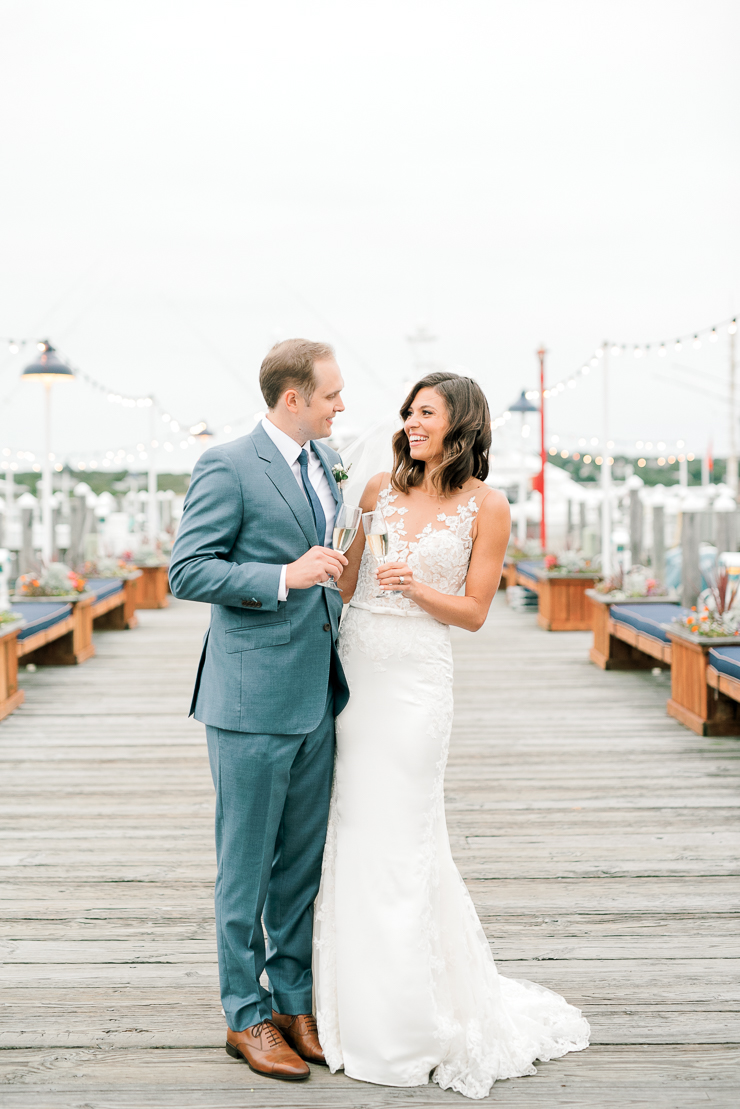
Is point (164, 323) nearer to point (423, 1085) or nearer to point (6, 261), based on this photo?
point (6, 261)

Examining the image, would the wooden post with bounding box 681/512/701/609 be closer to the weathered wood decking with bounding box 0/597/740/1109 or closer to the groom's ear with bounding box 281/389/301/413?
the weathered wood decking with bounding box 0/597/740/1109

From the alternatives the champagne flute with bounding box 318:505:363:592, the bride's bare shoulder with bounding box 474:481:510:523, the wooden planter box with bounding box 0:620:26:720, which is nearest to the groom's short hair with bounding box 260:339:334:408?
the champagne flute with bounding box 318:505:363:592

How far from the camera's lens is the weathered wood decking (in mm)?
2357

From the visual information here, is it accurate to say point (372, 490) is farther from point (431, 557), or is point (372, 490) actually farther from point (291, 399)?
point (291, 399)

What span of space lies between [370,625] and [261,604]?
39cm

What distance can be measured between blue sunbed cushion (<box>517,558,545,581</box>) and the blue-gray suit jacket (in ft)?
32.0

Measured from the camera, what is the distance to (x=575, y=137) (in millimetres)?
16797

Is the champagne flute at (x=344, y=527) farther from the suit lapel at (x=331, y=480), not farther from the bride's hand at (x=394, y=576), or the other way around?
the suit lapel at (x=331, y=480)

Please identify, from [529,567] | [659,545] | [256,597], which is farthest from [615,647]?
[256,597]

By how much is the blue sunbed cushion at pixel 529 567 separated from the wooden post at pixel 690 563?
12.3 ft

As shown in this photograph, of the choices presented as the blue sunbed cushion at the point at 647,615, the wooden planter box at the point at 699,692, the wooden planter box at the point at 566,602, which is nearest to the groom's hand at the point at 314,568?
the wooden planter box at the point at 699,692

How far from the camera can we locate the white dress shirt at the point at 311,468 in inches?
92.1

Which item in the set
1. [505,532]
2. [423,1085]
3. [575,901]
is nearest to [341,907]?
[423,1085]

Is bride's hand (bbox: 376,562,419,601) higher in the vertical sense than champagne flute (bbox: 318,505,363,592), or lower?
lower
